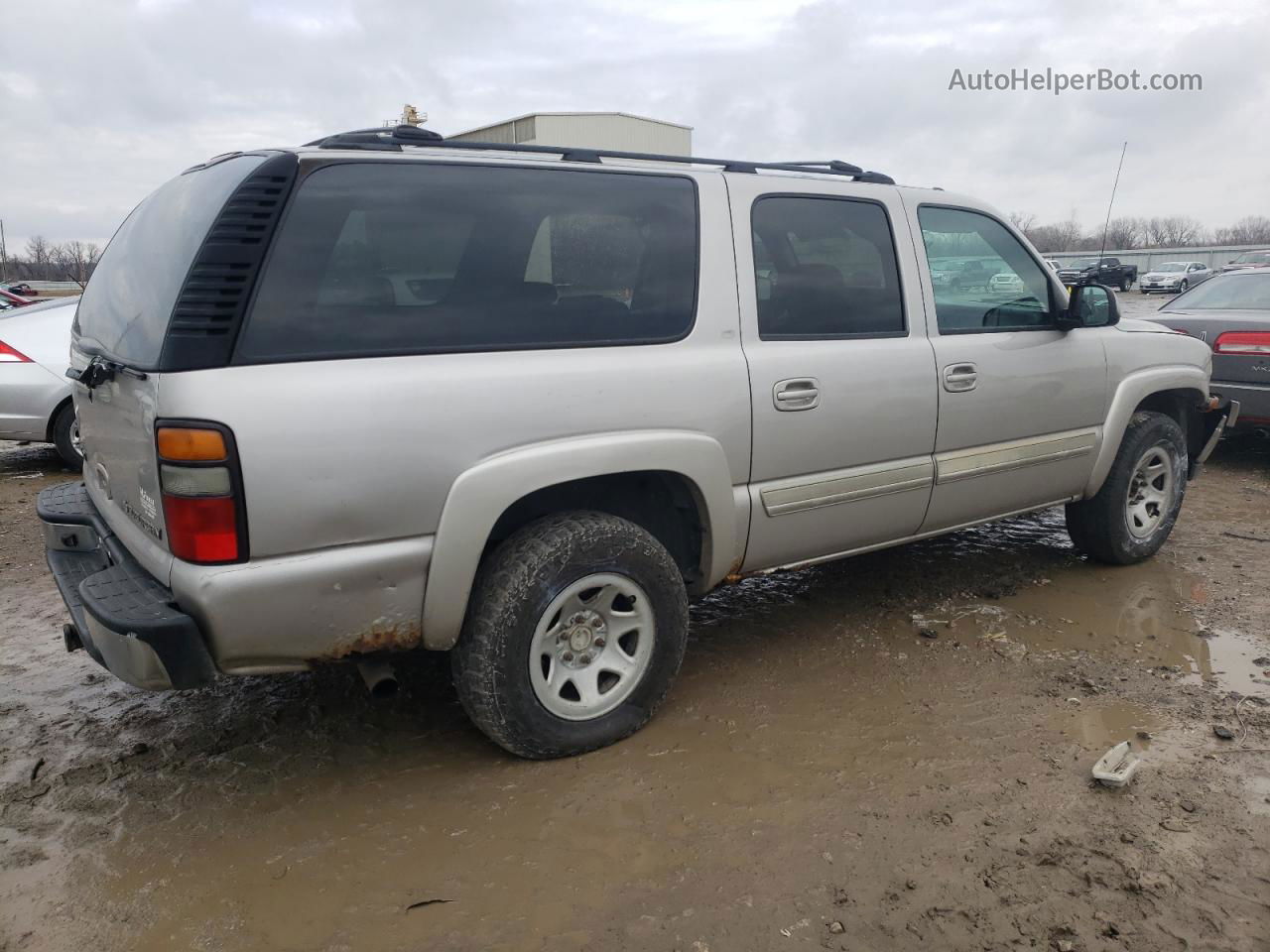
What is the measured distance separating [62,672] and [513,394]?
2498 mm

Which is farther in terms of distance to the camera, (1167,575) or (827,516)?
(1167,575)

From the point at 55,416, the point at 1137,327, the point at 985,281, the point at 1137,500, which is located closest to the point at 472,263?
the point at 985,281

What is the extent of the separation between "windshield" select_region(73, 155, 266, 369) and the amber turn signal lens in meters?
0.22

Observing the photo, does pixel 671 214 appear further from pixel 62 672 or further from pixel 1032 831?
pixel 62 672

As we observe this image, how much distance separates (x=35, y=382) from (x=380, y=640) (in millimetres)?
5739

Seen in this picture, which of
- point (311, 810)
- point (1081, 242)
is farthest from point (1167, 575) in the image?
point (1081, 242)

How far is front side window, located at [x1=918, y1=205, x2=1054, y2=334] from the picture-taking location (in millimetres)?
3869

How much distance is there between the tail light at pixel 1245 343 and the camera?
21.9ft

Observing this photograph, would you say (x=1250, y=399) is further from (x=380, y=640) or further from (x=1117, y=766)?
(x=380, y=640)

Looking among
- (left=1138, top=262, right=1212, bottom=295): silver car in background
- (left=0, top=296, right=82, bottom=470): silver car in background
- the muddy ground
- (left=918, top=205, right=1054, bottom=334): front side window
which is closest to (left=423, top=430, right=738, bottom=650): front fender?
the muddy ground

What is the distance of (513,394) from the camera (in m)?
2.71

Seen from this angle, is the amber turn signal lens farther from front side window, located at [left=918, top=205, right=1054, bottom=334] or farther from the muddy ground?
front side window, located at [left=918, top=205, right=1054, bottom=334]

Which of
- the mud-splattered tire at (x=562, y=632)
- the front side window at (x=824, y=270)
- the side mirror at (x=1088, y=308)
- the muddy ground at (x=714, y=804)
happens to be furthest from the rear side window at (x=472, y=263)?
the side mirror at (x=1088, y=308)

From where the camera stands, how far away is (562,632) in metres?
2.95
